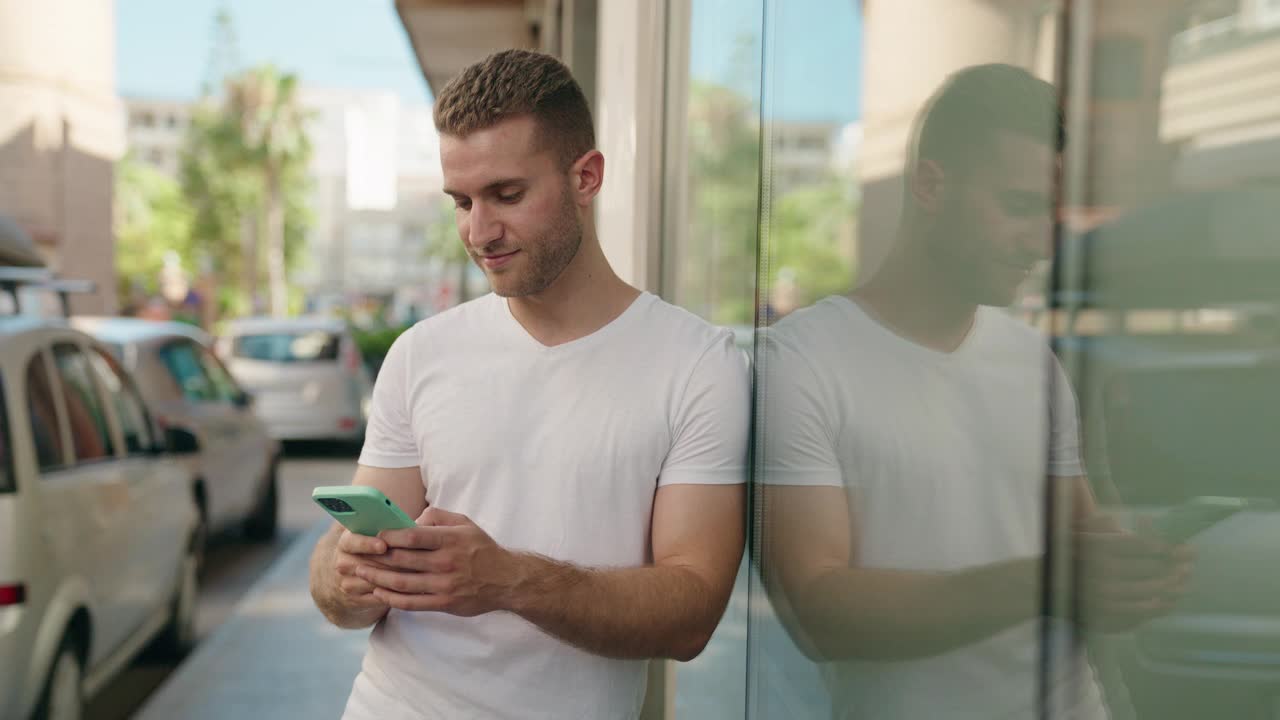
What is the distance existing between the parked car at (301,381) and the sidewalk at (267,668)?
680cm

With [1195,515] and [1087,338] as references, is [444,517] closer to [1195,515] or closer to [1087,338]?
[1087,338]

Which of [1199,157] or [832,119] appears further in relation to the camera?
[832,119]

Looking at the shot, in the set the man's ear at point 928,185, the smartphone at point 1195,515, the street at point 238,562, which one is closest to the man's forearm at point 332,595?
the man's ear at point 928,185

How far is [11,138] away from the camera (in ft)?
103

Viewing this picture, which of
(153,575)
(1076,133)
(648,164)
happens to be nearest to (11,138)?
(153,575)

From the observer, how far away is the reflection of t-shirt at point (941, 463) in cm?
104

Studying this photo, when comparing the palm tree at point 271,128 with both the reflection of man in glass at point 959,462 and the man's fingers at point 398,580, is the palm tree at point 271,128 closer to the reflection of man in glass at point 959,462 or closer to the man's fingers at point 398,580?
the man's fingers at point 398,580

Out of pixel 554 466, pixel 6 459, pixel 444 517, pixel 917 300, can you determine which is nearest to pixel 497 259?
pixel 554 466

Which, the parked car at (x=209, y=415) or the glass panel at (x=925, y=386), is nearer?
the glass panel at (x=925, y=386)

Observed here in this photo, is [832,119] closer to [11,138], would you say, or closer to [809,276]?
[809,276]

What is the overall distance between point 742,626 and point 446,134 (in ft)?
3.60

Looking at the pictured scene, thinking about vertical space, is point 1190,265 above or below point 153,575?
above

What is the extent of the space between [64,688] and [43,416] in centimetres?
97

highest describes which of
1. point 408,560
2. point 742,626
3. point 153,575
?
point 408,560
